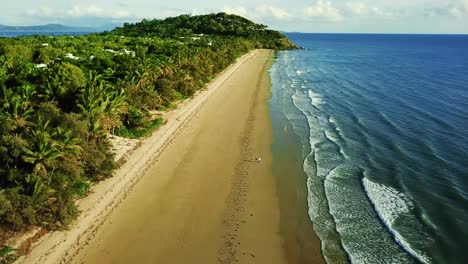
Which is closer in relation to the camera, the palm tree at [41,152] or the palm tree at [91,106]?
the palm tree at [41,152]

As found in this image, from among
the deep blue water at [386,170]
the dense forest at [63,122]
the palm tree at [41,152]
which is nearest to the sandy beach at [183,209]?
the dense forest at [63,122]

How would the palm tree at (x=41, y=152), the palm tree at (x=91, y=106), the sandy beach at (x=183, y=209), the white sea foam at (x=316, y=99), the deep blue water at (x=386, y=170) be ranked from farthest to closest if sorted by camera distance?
the white sea foam at (x=316, y=99) < the palm tree at (x=91, y=106) < the deep blue water at (x=386, y=170) < the palm tree at (x=41, y=152) < the sandy beach at (x=183, y=209)

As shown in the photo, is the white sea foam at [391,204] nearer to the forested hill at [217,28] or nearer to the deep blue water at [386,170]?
A: the deep blue water at [386,170]

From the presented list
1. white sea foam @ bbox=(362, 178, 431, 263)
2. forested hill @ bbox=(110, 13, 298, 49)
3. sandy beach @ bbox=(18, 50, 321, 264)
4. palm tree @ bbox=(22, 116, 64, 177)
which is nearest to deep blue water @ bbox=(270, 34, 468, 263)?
white sea foam @ bbox=(362, 178, 431, 263)

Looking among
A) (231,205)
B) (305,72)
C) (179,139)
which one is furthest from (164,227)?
(305,72)

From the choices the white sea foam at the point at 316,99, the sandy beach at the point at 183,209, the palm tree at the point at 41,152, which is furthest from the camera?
the white sea foam at the point at 316,99

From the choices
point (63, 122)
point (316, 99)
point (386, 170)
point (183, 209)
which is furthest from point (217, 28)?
point (183, 209)

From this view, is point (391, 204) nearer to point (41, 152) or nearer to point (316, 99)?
point (41, 152)
